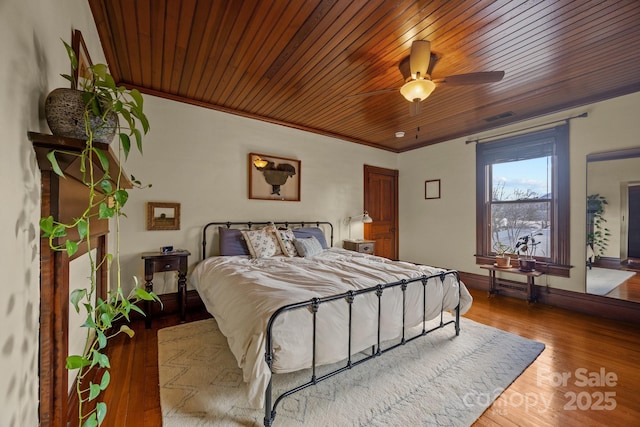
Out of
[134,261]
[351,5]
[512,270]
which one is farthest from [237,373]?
[512,270]

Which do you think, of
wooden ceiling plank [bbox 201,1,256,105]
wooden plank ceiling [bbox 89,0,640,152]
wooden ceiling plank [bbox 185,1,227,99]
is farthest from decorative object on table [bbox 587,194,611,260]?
wooden ceiling plank [bbox 185,1,227,99]

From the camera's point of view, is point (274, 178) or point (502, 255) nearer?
point (274, 178)

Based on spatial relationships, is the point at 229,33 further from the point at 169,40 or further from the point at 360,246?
the point at 360,246

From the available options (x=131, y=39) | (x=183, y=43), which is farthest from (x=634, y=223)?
(x=131, y=39)

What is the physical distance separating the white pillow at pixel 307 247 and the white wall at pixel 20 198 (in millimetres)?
2540

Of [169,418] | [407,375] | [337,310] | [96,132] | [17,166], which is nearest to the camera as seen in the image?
[17,166]

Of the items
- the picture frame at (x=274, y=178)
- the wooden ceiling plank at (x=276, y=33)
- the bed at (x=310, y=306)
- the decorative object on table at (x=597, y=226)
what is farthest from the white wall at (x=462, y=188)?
the wooden ceiling plank at (x=276, y=33)

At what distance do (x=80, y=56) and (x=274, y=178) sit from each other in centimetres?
261

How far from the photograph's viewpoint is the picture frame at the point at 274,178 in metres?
3.96

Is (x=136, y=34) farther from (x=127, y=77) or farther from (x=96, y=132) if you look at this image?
(x=96, y=132)

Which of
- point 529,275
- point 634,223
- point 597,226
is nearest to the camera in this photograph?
point 634,223

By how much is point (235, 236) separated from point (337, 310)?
81.7 inches

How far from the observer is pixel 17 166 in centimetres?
93

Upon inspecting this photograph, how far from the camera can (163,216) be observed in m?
3.29
